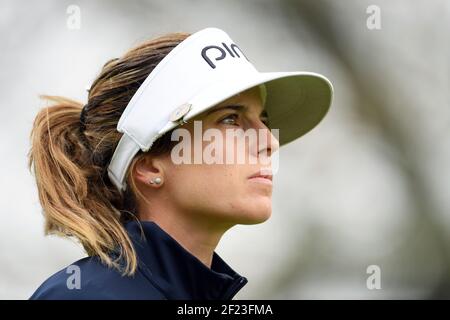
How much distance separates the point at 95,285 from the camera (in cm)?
312

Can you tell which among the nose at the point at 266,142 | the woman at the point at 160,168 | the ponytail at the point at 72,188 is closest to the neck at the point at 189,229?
the woman at the point at 160,168

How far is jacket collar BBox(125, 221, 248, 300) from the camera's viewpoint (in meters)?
3.22

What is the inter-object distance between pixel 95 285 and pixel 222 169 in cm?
45

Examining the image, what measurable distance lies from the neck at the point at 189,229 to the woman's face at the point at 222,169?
21 mm

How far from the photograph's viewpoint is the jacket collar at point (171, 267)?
127 inches

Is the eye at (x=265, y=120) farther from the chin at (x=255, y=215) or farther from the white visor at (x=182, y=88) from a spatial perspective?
the chin at (x=255, y=215)

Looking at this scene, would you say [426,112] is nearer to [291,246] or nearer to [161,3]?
[291,246]

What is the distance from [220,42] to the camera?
A: 11.4 feet

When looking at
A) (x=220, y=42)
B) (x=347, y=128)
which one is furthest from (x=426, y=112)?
(x=220, y=42)

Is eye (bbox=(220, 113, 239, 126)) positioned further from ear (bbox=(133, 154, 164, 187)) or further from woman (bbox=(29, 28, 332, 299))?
ear (bbox=(133, 154, 164, 187))

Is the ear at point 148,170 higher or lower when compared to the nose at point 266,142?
lower

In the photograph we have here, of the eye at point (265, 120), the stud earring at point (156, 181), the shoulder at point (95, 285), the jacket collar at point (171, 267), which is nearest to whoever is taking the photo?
the shoulder at point (95, 285)

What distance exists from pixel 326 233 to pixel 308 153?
0.42 metres

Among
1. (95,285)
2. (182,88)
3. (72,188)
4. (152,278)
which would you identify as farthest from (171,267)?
(182,88)
